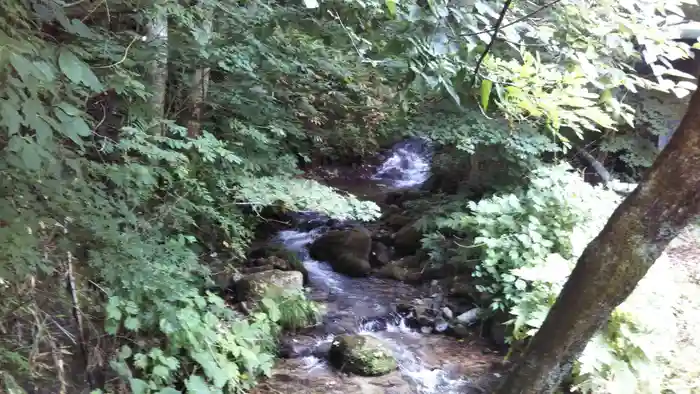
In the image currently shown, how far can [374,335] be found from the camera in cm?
550

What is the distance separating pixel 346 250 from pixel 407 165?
5.04 m

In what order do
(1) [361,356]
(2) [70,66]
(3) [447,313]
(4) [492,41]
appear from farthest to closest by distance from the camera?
(3) [447,313] → (1) [361,356] → (4) [492,41] → (2) [70,66]

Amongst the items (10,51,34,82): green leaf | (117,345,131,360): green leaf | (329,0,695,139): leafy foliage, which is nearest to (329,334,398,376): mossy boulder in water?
(117,345,131,360): green leaf

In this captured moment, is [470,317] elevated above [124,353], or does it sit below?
below

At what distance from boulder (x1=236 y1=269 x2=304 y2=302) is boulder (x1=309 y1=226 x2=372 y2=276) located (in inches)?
51.9

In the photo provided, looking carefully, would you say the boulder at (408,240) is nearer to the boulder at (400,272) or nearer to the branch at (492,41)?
the boulder at (400,272)

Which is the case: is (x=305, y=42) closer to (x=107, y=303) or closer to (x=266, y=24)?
(x=266, y=24)

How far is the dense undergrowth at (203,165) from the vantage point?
212 centimetres

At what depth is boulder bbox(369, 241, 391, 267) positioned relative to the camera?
23.8 ft

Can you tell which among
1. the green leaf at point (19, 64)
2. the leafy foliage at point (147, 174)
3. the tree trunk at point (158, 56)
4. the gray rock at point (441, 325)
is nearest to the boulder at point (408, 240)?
the gray rock at point (441, 325)

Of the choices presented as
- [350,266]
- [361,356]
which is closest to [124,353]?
[361,356]

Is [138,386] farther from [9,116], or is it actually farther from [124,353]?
[9,116]

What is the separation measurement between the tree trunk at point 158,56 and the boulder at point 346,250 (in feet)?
11.7

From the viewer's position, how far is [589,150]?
7.81 meters
